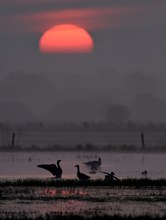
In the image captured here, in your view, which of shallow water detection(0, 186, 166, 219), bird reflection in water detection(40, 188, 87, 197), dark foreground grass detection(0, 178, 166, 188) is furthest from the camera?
dark foreground grass detection(0, 178, 166, 188)

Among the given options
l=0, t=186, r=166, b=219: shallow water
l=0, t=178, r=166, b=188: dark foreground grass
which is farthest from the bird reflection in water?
l=0, t=178, r=166, b=188: dark foreground grass

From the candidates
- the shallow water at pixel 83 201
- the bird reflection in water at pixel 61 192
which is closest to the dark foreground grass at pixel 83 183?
the shallow water at pixel 83 201

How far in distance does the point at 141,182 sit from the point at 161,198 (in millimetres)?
4422

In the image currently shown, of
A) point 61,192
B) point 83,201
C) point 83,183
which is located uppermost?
point 83,183

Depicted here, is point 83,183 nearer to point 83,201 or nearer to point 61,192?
point 61,192

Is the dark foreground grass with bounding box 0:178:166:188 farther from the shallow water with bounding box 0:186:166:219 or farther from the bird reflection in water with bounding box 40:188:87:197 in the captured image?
the bird reflection in water with bounding box 40:188:87:197

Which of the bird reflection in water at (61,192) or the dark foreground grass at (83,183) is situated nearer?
the bird reflection in water at (61,192)

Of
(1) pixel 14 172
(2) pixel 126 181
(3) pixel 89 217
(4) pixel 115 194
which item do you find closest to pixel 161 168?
(1) pixel 14 172

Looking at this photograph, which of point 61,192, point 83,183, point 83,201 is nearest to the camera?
point 83,201

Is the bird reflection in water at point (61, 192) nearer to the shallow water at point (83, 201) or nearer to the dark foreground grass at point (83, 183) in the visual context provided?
the shallow water at point (83, 201)

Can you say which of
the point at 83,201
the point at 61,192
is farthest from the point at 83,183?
the point at 83,201

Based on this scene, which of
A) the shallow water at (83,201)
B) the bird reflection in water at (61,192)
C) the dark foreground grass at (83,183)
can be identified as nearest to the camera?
the shallow water at (83,201)

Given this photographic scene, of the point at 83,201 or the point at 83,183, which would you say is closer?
the point at 83,201

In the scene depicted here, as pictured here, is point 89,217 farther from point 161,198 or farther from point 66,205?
point 161,198
